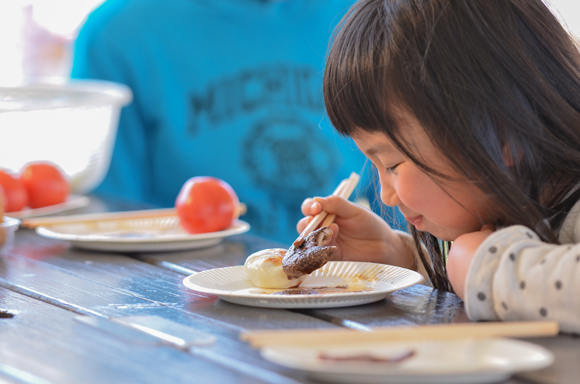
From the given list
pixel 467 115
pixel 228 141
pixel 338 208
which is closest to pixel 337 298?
pixel 467 115

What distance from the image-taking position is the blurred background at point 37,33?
4.55 meters

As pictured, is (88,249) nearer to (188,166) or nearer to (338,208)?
(338,208)

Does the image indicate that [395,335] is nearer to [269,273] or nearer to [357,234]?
[269,273]

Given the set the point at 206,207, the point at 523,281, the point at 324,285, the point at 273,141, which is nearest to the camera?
the point at 523,281

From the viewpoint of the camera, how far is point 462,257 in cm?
88

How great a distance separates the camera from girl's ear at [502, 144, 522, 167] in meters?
0.97

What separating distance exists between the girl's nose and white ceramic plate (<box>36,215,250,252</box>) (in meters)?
0.45

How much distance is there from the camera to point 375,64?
1.00 meters

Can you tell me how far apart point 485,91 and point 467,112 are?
0.04m

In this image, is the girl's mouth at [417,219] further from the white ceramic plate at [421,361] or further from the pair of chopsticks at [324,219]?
the white ceramic plate at [421,361]

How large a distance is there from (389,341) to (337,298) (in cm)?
21

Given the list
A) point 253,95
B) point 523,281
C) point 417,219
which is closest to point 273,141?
point 253,95

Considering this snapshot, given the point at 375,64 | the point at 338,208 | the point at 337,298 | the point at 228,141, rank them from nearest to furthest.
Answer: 1. the point at 337,298
2. the point at 375,64
3. the point at 338,208
4. the point at 228,141

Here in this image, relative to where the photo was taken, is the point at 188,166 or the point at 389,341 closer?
the point at 389,341
